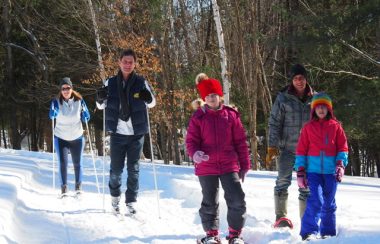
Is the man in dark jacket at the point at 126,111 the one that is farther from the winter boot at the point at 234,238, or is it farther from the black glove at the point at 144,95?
the winter boot at the point at 234,238

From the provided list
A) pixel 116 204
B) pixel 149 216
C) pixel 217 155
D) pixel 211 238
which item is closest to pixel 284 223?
pixel 211 238

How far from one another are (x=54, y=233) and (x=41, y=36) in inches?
911

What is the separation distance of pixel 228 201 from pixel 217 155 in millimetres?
529

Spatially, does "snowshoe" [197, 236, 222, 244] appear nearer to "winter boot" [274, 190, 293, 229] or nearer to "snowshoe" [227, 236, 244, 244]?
"snowshoe" [227, 236, 244, 244]

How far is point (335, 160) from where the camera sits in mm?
4879

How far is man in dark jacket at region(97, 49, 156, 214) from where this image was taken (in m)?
6.30

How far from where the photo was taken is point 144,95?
631cm

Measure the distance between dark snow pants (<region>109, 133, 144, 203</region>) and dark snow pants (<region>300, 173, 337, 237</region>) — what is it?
→ 2485mm

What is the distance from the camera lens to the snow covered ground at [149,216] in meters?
5.24

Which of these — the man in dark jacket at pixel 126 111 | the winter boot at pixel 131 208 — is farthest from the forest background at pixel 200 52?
the winter boot at pixel 131 208

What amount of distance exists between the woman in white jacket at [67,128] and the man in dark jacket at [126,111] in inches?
77.4

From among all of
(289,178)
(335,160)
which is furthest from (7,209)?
(335,160)

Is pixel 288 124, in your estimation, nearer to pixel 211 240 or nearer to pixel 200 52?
pixel 211 240

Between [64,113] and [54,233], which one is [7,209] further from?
[64,113]
